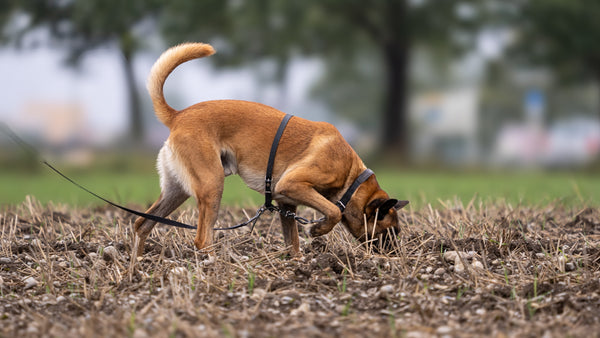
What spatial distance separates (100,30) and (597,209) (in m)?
15.0

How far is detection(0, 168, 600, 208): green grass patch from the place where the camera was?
26.2 feet

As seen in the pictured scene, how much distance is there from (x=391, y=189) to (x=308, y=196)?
625 cm

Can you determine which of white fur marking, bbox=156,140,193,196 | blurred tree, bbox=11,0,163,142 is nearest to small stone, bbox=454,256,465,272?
white fur marking, bbox=156,140,193,196

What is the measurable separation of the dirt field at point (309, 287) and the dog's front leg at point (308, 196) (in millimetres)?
264

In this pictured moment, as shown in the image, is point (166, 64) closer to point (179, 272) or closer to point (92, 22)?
point (179, 272)

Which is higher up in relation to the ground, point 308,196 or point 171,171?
point 171,171

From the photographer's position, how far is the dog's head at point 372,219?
15.5ft

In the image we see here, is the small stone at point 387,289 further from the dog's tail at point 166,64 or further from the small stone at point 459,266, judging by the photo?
the dog's tail at point 166,64

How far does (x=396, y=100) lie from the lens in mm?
21625

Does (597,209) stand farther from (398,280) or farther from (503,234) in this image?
(398,280)

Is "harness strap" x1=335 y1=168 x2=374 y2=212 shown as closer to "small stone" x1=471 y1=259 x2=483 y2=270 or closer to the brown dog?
the brown dog

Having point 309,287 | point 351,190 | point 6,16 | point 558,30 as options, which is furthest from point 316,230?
point 558,30

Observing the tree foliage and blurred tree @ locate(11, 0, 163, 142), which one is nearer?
blurred tree @ locate(11, 0, 163, 142)

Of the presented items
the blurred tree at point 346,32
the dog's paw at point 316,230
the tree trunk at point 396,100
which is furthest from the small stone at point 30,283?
the tree trunk at point 396,100
